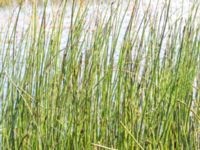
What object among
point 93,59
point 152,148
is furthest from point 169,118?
point 93,59

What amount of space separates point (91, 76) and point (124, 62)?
19 centimetres

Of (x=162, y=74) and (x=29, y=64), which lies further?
(x=162, y=74)

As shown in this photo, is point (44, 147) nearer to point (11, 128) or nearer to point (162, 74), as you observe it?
point (11, 128)

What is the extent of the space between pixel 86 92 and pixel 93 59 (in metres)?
0.27

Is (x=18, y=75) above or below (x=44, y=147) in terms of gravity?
above

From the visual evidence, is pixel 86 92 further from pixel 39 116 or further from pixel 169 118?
pixel 169 118

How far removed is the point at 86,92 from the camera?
2164 millimetres

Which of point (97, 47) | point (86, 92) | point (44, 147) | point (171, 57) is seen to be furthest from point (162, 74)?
point (44, 147)

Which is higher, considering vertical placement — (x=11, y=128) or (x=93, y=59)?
(x=93, y=59)

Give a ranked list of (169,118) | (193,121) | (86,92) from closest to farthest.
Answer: (169,118), (86,92), (193,121)

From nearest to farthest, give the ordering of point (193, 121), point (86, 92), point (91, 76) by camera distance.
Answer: point (86, 92) < point (91, 76) < point (193, 121)

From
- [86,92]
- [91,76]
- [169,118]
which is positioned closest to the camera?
[169,118]

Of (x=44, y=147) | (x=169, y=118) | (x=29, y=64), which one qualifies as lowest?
(x=44, y=147)

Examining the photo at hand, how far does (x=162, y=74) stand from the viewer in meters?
2.57
